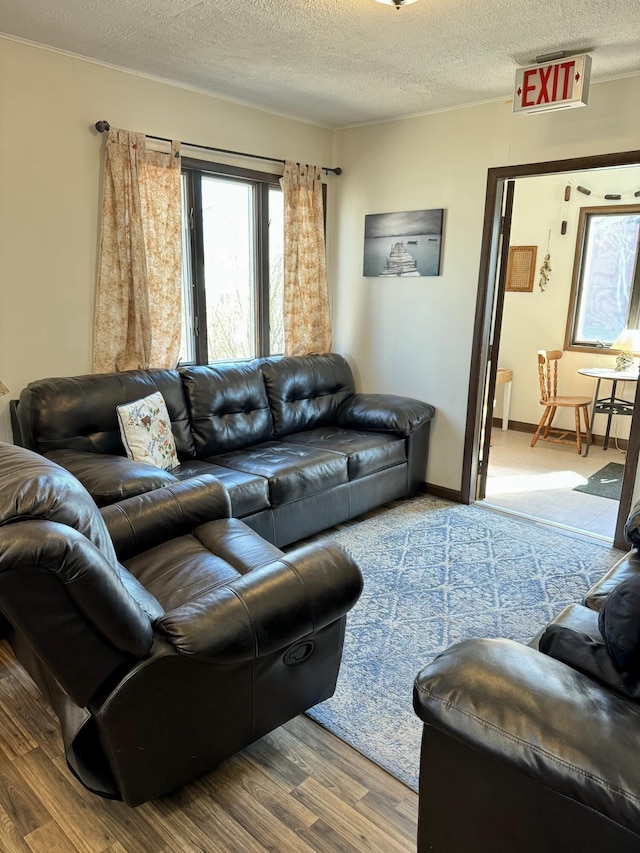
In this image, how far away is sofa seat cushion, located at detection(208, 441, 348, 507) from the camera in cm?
313

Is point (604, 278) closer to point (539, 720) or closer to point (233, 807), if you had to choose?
point (539, 720)

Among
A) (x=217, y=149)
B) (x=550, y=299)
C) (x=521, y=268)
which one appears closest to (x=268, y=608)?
(x=217, y=149)

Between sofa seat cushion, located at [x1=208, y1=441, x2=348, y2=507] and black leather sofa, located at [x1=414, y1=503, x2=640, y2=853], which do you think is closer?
black leather sofa, located at [x1=414, y1=503, x2=640, y2=853]

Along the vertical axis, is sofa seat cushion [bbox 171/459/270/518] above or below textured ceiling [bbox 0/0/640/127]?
below

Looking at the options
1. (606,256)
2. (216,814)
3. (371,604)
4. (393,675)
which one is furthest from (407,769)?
(606,256)

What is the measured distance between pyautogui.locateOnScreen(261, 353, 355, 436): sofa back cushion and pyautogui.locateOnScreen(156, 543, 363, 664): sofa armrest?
7.06 ft

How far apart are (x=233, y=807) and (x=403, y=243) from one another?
3509mm

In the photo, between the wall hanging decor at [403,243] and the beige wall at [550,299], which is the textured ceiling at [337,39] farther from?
the beige wall at [550,299]

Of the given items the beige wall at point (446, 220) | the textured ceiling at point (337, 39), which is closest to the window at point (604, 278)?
the beige wall at point (446, 220)

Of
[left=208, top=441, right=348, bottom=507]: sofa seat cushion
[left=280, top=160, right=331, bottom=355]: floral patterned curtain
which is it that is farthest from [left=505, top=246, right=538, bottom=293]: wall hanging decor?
[left=208, top=441, right=348, bottom=507]: sofa seat cushion

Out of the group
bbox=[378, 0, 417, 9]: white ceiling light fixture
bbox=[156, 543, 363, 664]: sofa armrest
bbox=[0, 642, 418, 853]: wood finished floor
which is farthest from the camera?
bbox=[378, 0, 417, 9]: white ceiling light fixture

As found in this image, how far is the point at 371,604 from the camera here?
109 inches

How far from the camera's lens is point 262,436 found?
3.76m

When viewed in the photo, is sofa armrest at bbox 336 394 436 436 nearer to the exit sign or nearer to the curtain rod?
the curtain rod
